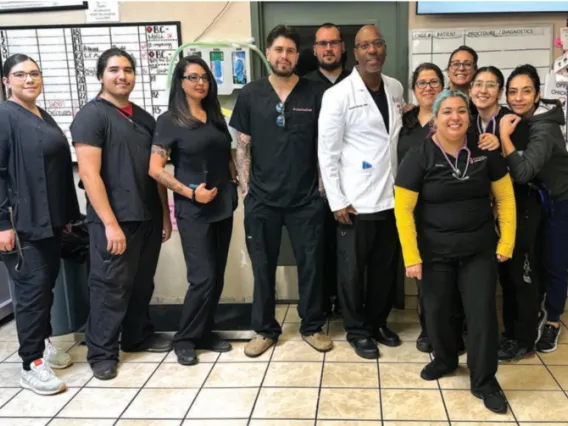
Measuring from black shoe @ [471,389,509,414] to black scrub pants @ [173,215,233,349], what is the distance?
137 centimetres

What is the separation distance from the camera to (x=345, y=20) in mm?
3092

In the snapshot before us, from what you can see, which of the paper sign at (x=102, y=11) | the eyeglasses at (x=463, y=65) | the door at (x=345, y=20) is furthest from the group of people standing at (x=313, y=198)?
the paper sign at (x=102, y=11)

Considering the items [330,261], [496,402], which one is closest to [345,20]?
[330,261]

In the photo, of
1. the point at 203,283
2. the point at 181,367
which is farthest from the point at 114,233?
the point at 181,367

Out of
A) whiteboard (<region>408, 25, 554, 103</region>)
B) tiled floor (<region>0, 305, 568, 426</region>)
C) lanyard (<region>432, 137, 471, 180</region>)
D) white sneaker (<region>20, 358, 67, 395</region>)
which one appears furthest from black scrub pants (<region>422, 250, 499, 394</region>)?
white sneaker (<region>20, 358, 67, 395</region>)

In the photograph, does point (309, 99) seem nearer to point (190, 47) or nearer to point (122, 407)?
point (190, 47)

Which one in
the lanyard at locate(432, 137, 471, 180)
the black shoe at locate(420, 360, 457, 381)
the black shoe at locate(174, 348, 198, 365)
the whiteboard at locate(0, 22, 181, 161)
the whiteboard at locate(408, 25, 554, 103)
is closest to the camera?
the lanyard at locate(432, 137, 471, 180)

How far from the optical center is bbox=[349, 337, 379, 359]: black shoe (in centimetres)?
256

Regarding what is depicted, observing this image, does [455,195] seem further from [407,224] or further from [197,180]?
[197,180]

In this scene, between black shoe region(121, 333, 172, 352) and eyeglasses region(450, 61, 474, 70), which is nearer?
eyeglasses region(450, 61, 474, 70)

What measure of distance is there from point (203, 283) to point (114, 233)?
1.67ft

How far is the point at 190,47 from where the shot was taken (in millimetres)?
3090

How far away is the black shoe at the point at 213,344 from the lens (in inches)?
106

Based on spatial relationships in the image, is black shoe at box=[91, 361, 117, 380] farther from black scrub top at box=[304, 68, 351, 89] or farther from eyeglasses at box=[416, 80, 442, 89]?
eyeglasses at box=[416, 80, 442, 89]
